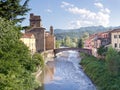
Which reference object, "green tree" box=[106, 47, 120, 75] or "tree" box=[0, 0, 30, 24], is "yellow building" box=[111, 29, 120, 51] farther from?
"tree" box=[0, 0, 30, 24]

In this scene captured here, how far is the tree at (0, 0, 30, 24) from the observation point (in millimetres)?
20594

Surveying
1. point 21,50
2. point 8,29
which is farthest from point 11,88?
point 21,50

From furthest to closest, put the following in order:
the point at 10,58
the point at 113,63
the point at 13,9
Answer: the point at 113,63 → the point at 13,9 → the point at 10,58

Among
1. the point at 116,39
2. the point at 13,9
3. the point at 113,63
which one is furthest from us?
the point at 116,39

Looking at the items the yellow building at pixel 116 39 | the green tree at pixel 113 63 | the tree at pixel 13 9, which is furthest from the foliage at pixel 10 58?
the yellow building at pixel 116 39

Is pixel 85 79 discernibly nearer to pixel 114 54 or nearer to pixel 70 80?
pixel 70 80

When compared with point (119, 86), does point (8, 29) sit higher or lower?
higher

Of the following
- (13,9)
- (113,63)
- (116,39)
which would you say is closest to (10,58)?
(13,9)

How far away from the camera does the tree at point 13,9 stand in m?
20.6

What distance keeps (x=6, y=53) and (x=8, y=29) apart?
1686mm

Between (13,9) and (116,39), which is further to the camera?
(116,39)

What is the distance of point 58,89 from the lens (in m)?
35.5

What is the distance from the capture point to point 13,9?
847 inches

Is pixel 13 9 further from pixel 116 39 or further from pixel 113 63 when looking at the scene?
pixel 116 39
